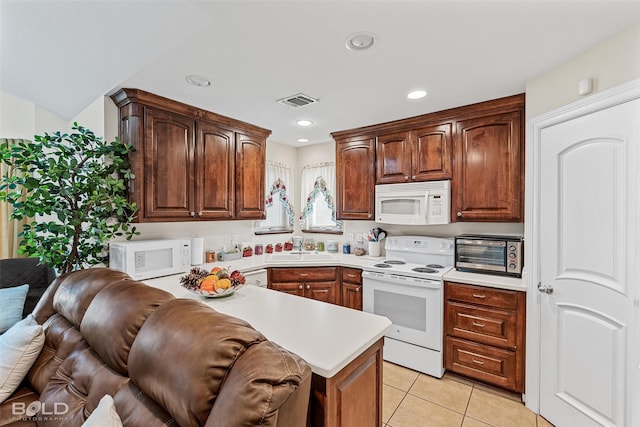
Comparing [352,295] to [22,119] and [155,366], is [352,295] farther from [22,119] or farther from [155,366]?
[22,119]

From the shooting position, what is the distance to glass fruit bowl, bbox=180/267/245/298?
5.76 ft

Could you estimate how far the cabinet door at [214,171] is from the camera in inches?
110

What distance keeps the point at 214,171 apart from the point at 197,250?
0.83 m

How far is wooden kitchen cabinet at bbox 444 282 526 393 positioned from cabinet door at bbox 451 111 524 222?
0.70m

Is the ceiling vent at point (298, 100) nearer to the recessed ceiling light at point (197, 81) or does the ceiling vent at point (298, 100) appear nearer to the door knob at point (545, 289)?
the recessed ceiling light at point (197, 81)

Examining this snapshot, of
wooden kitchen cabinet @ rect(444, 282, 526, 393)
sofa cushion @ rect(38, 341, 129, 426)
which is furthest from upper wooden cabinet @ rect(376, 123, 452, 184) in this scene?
sofa cushion @ rect(38, 341, 129, 426)

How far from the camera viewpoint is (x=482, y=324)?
7.73ft

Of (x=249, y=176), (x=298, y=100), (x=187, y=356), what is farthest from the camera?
(x=249, y=176)

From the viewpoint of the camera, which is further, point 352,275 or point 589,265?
point 352,275

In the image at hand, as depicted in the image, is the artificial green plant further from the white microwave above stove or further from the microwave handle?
the microwave handle

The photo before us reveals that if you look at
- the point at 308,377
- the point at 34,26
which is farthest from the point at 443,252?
the point at 34,26

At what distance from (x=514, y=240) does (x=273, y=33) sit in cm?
241

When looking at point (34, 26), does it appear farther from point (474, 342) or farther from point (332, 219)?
point (474, 342)

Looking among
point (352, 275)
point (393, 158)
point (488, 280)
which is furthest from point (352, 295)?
point (393, 158)
